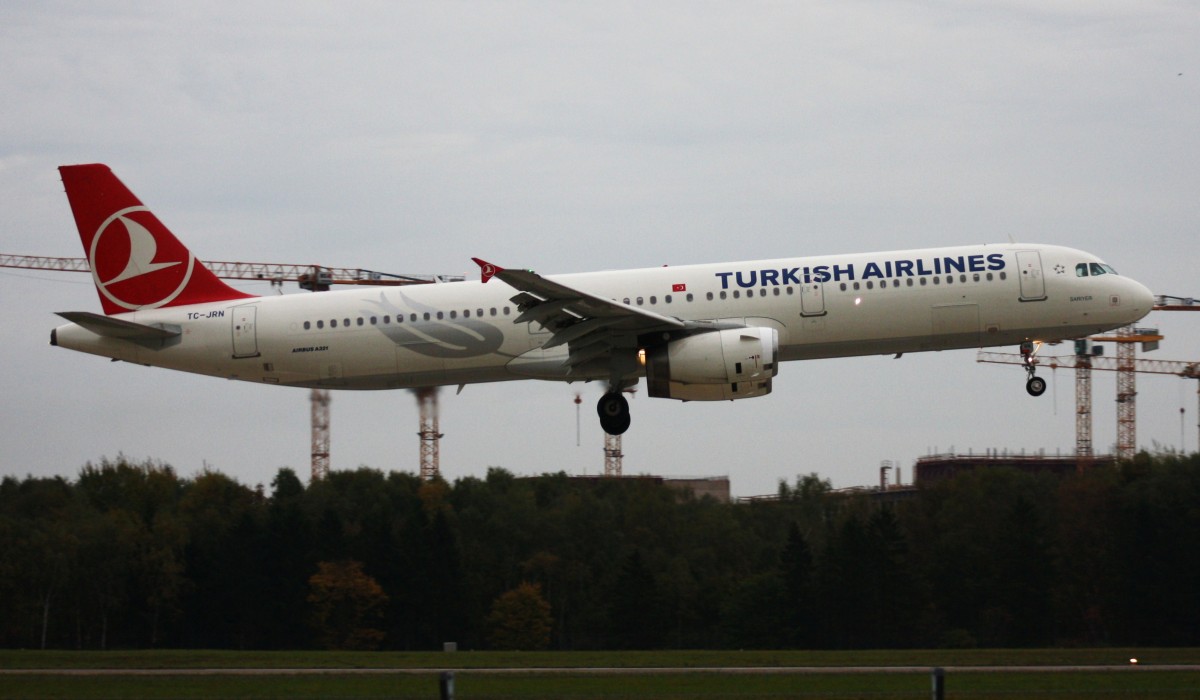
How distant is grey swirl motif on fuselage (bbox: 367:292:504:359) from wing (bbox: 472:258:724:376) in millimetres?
1446

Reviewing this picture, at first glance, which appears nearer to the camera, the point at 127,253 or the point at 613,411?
the point at 613,411

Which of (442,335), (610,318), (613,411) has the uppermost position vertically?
(610,318)

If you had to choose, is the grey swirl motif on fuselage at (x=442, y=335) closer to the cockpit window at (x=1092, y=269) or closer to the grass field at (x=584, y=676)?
the grass field at (x=584, y=676)

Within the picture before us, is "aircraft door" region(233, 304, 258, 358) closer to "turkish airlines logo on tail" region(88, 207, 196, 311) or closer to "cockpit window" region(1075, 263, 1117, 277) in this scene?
"turkish airlines logo on tail" region(88, 207, 196, 311)

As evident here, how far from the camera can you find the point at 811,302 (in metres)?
37.0

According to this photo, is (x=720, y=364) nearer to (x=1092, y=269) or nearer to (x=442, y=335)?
(x=442, y=335)

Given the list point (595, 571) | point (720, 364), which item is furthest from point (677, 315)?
point (595, 571)

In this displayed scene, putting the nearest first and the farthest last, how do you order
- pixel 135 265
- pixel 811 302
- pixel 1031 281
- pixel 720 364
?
pixel 720 364 → pixel 811 302 → pixel 1031 281 → pixel 135 265

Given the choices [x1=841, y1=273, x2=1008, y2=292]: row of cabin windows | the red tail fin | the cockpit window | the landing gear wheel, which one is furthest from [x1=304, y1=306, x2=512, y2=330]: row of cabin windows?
the cockpit window

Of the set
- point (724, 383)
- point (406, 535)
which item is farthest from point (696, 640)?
point (724, 383)

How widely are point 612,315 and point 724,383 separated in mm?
3332

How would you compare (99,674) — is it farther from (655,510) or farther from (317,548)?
(655,510)

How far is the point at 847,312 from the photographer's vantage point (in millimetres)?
37062

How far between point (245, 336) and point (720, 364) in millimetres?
13097
